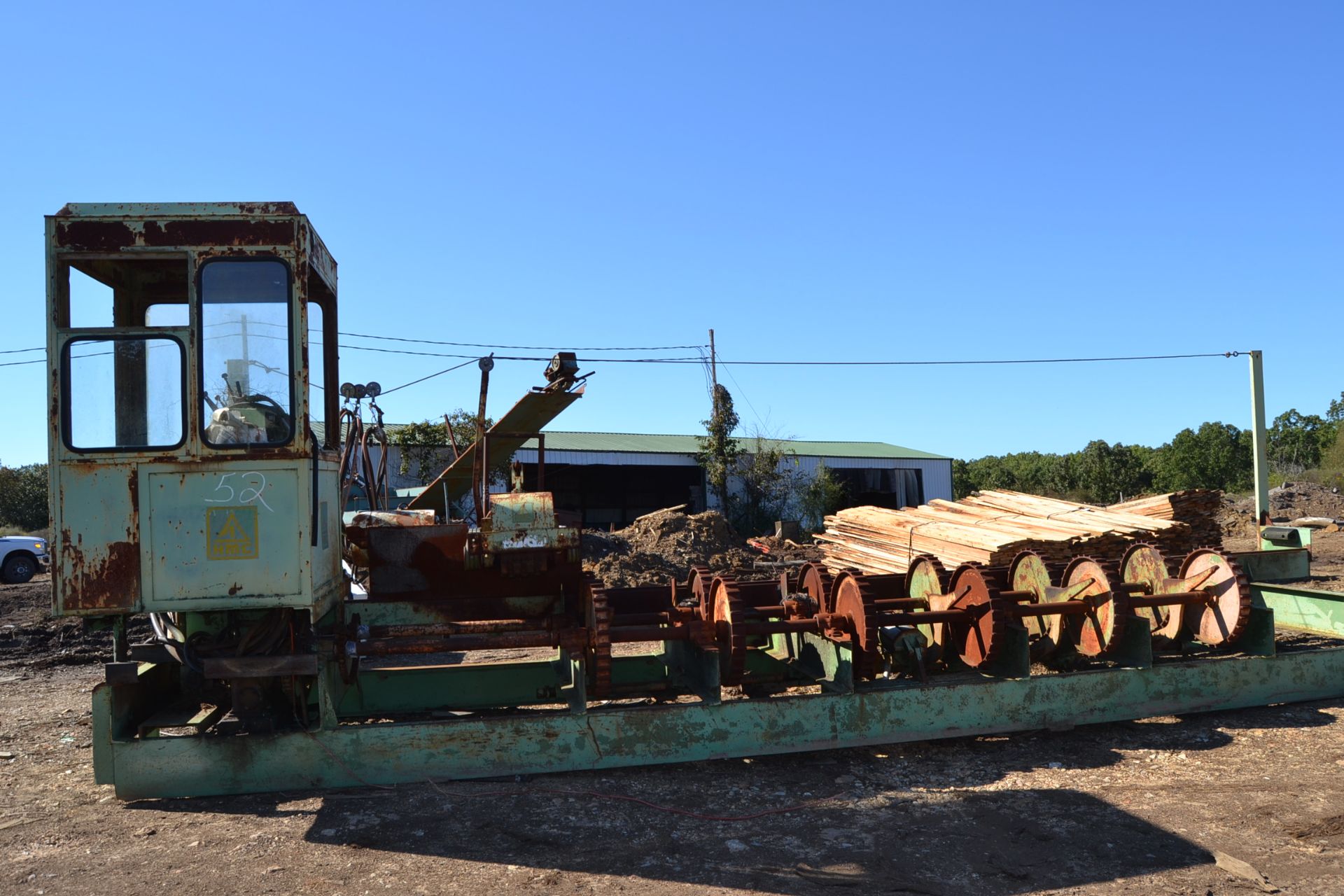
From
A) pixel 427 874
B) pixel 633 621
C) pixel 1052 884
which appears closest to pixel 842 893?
pixel 1052 884

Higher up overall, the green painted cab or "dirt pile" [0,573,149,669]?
the green painted cab

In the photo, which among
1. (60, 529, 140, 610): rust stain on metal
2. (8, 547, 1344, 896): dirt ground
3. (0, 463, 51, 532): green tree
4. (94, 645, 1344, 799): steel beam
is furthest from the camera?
(0, 463, 51, 532): green tree

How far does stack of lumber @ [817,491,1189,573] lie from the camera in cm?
1141

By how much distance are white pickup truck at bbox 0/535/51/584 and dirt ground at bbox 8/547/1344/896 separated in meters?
16.1

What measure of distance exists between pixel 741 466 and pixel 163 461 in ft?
79.3

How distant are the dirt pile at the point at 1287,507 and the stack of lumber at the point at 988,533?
1546cm

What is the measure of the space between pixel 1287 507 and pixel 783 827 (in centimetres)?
3112

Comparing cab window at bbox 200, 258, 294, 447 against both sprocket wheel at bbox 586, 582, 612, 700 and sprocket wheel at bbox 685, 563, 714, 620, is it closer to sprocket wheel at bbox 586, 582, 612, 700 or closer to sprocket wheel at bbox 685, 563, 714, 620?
sprocket wheel at bbox 586, 582, 612, 700

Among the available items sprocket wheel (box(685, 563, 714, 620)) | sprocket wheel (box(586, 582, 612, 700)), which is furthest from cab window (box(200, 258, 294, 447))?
sprocket wheel (box(685, 563, 714, 620))

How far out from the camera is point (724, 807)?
541 cm

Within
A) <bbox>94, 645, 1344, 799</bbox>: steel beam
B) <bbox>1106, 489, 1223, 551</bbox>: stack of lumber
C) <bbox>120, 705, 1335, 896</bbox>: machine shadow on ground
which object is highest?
→ <bbox>1106, 489, 1223, 551</bbox>: stack of lumber

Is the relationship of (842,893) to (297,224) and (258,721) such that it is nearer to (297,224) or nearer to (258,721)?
(258,721)

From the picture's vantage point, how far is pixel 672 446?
32.3 meters

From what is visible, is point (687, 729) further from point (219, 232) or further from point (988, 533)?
point (988, 533)
